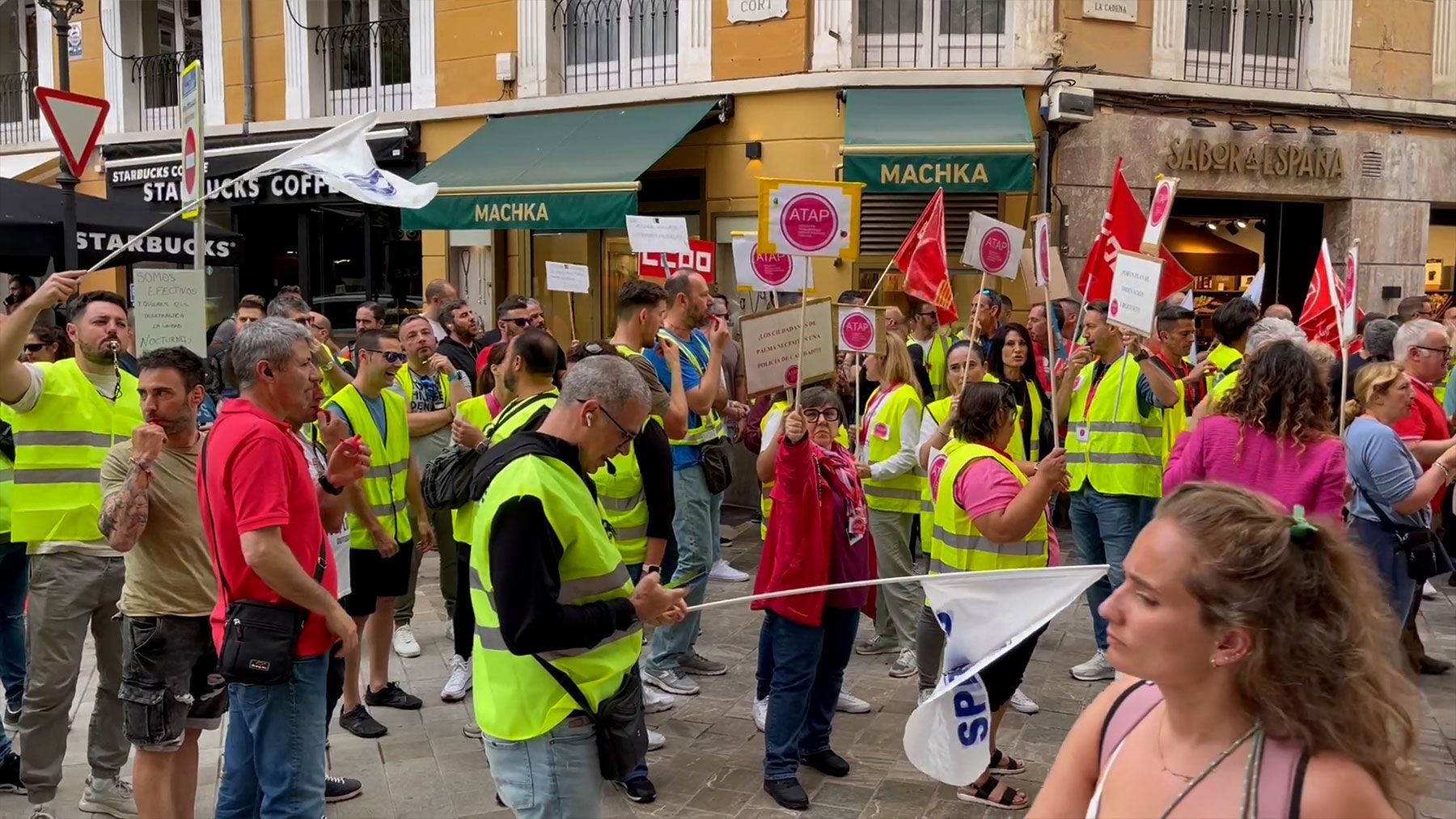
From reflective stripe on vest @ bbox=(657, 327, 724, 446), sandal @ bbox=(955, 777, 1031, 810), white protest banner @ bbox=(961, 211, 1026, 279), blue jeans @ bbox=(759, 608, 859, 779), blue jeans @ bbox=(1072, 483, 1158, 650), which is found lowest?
sandal @ bbox=(955, 777, 1031, 810)

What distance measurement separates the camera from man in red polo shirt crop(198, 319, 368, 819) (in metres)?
3.50

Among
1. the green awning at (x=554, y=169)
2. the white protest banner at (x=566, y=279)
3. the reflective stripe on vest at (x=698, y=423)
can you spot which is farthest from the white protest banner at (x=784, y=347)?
the green awning at (x=554, y=169)

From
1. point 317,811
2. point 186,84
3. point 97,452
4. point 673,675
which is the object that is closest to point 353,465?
point 317,811

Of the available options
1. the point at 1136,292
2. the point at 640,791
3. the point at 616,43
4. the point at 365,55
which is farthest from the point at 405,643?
the point at 365,55

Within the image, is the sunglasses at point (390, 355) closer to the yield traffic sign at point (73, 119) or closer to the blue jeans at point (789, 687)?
the blue jeans at point (789, 687)

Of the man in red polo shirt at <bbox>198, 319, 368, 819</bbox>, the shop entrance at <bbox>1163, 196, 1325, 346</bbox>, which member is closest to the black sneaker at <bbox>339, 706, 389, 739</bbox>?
the man in red polo shirt at <bbox>198, 319, 368, 819</bbox>

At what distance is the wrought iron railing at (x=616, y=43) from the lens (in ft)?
45.0

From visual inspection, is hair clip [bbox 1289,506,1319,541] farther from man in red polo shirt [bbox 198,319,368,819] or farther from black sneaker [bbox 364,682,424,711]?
black sneaker [bbox 364,682,424,711]

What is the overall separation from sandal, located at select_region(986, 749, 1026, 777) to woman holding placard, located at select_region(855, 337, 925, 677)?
1.30 m

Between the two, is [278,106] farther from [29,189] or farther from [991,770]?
[991,770]

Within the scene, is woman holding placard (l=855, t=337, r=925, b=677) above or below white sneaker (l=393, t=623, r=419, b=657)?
above

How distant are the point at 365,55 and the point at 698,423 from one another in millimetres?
11617

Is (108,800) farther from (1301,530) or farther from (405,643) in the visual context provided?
(1301,530)

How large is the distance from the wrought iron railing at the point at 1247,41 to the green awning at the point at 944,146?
8.34 feet
